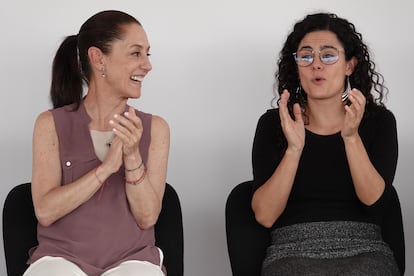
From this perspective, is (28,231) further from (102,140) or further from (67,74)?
(67,74)

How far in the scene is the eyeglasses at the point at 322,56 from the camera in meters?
2.54

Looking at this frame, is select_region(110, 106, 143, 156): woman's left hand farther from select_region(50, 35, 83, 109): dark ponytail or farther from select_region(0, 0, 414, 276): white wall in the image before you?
select_region(0, 0, 414, 276): white wall

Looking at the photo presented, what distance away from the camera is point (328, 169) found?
2570 millimetres

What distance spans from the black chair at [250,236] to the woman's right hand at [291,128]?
0.86 feet

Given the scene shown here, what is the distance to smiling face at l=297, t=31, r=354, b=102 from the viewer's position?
2.52 m

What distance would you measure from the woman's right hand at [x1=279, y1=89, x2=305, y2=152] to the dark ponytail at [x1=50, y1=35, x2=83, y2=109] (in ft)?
1.91

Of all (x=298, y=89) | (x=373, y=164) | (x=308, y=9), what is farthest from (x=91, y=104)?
(x=308, y=9)

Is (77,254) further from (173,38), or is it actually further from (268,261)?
(173,38)

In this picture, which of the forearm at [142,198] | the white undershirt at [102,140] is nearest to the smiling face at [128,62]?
the white undershirt at [102,140]

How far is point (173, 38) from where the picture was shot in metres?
3.17

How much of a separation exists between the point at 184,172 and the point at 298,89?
0.72 metres

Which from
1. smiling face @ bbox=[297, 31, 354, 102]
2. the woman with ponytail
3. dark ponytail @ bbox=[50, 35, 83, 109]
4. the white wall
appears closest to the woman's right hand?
smiling face @ bbox=[297, 31, 354, 102]

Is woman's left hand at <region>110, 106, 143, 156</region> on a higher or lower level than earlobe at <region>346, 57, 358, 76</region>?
lower

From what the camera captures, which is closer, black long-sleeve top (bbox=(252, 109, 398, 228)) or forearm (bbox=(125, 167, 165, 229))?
forearm (bbox=(125, 167, 165, 229))
